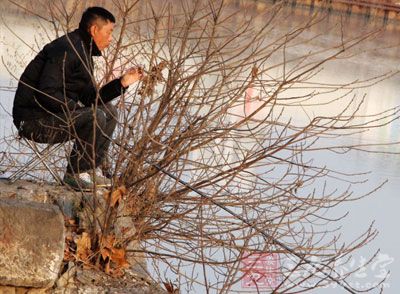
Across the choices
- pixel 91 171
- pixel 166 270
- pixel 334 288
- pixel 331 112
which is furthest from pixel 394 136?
pixel 91 171

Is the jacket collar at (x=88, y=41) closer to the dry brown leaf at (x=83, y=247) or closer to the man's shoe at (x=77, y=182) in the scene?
the man's shoe at (x=77, y=182)

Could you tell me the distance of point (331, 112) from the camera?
41.0ft

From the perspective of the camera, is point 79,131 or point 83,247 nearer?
point 83,247

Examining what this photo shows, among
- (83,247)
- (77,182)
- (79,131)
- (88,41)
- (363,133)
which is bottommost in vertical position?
(83,247)

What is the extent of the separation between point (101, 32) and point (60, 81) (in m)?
0.26

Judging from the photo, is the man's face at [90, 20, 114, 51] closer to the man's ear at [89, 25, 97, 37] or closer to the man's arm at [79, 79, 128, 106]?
the man's ear at [89, 25, 97, 37]

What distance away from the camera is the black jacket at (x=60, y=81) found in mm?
4086

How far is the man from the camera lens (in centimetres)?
409

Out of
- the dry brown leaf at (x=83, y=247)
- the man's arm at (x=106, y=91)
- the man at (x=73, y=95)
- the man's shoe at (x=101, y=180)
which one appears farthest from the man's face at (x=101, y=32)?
the dry brown leaf at (x=83, y=247)

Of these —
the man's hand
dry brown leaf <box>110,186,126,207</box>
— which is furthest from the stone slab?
the man's hand

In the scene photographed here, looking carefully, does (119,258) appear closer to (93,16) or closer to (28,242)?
(28,242)

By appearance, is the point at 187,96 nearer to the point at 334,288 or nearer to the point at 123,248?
the point at 123,248

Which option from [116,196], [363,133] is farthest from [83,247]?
[363,133]

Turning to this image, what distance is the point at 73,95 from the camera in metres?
4.20
